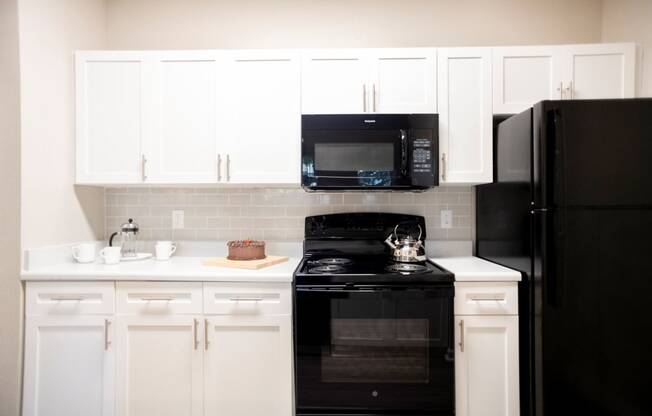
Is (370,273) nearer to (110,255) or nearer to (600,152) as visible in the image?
(600,152)

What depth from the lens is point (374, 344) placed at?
5.65ft

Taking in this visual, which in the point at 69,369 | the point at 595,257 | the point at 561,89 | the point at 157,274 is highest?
the point at 561,89

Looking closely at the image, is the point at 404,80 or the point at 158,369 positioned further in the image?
the point at 404,80

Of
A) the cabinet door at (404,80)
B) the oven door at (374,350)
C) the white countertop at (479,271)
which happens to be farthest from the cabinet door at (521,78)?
the oven door at (374,350)

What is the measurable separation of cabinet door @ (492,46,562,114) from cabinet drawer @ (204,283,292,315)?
5.32 feet

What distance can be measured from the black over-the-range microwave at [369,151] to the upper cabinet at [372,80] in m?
0.10

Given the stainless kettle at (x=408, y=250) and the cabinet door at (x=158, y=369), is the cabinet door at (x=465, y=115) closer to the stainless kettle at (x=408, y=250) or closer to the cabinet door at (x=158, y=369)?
the stainless kettle at (x=408, y=250)

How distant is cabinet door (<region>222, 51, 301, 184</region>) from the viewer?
211 centimetres

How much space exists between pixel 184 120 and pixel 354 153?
1.04 metres

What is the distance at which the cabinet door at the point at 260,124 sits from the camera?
211 centimetres

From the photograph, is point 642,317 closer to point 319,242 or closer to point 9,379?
point 319,242

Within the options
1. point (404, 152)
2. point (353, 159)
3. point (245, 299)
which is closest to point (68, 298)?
point (245, 299)

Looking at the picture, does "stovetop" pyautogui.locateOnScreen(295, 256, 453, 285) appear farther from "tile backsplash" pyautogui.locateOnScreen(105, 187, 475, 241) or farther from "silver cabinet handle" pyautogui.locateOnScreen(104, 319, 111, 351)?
"silver cabinet handle" pyautogui.locateOnScreen(104, 319, 111, 351)

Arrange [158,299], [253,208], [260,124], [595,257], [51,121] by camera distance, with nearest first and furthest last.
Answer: [595,257] < [158,299] < [51,121] < [260,124] < [253,208]
